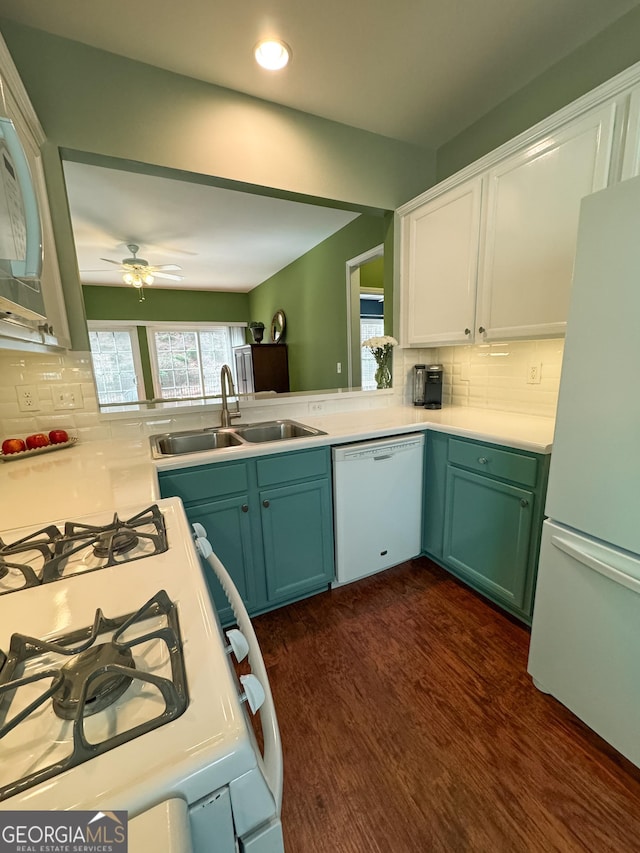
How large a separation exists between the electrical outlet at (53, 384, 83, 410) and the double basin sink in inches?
15.2

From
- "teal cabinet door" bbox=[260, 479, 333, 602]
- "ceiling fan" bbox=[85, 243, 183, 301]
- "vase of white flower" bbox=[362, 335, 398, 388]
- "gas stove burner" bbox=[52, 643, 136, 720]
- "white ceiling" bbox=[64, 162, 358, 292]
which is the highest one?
"white ceiling" bbox=[64, 162, 358, 292]

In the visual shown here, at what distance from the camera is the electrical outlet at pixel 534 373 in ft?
6.49

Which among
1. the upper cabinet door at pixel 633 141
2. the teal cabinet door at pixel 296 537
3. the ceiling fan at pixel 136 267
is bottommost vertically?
the teal cabinet door at pixel 296 537

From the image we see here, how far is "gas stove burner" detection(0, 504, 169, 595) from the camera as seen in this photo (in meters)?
0.70

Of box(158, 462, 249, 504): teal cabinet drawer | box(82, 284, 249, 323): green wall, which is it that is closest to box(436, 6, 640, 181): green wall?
box(158, 462, 249, 504): teal cabinet drawer

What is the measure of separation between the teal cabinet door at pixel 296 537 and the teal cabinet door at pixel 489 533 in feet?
2.29

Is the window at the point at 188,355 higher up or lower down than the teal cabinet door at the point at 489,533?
higher up

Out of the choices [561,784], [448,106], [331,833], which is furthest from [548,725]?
[448,106]

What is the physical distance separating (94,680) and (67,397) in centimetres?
165

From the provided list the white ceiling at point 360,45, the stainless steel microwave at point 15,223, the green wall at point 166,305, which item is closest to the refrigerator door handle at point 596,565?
the stainless steel microwave at point 15,223

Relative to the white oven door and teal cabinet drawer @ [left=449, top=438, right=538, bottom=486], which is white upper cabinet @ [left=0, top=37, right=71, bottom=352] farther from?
teal cabinet drawer @ [left=449, top=438, right=538, bottom=486]

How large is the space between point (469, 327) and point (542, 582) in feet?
4.38

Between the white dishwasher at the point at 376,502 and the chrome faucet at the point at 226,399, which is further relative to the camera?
the chrome faucet at the point at 226,399

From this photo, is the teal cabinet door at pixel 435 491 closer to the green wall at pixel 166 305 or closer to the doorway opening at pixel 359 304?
the doorway opening at pixel 359 304
